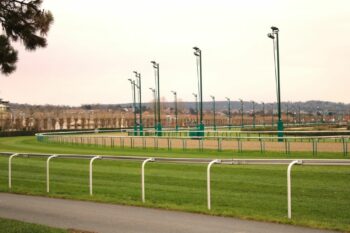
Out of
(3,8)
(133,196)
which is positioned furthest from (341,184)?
(3,8)

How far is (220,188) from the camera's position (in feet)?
43.3

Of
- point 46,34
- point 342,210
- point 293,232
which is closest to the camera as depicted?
point 293,232

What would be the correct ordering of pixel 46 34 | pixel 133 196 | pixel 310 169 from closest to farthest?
pixel 46 34
pixel 133 196
pixel 310 169

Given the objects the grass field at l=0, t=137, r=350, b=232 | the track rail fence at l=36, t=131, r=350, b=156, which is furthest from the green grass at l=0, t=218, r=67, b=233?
the track rail fence at l=36, t=131, r=350, b=156

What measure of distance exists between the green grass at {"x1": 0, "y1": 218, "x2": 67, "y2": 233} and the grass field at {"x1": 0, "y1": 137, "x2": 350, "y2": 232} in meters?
2.73

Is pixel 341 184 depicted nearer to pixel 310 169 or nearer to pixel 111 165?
pixel 310 169

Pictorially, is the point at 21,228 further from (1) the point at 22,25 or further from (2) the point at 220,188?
(2) the point at 220,188

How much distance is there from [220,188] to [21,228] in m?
6.05

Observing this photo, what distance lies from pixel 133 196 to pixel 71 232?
4.05 meters

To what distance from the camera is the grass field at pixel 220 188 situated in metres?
9.81

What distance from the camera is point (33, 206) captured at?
434 inches

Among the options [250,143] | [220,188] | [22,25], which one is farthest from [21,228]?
[250,143]

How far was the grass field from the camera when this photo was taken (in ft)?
32.2

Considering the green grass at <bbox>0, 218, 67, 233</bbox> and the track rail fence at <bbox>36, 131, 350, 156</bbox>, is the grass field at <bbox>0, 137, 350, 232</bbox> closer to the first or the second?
the green grass at <bbox>0, 218, 67, 233</bbox>
